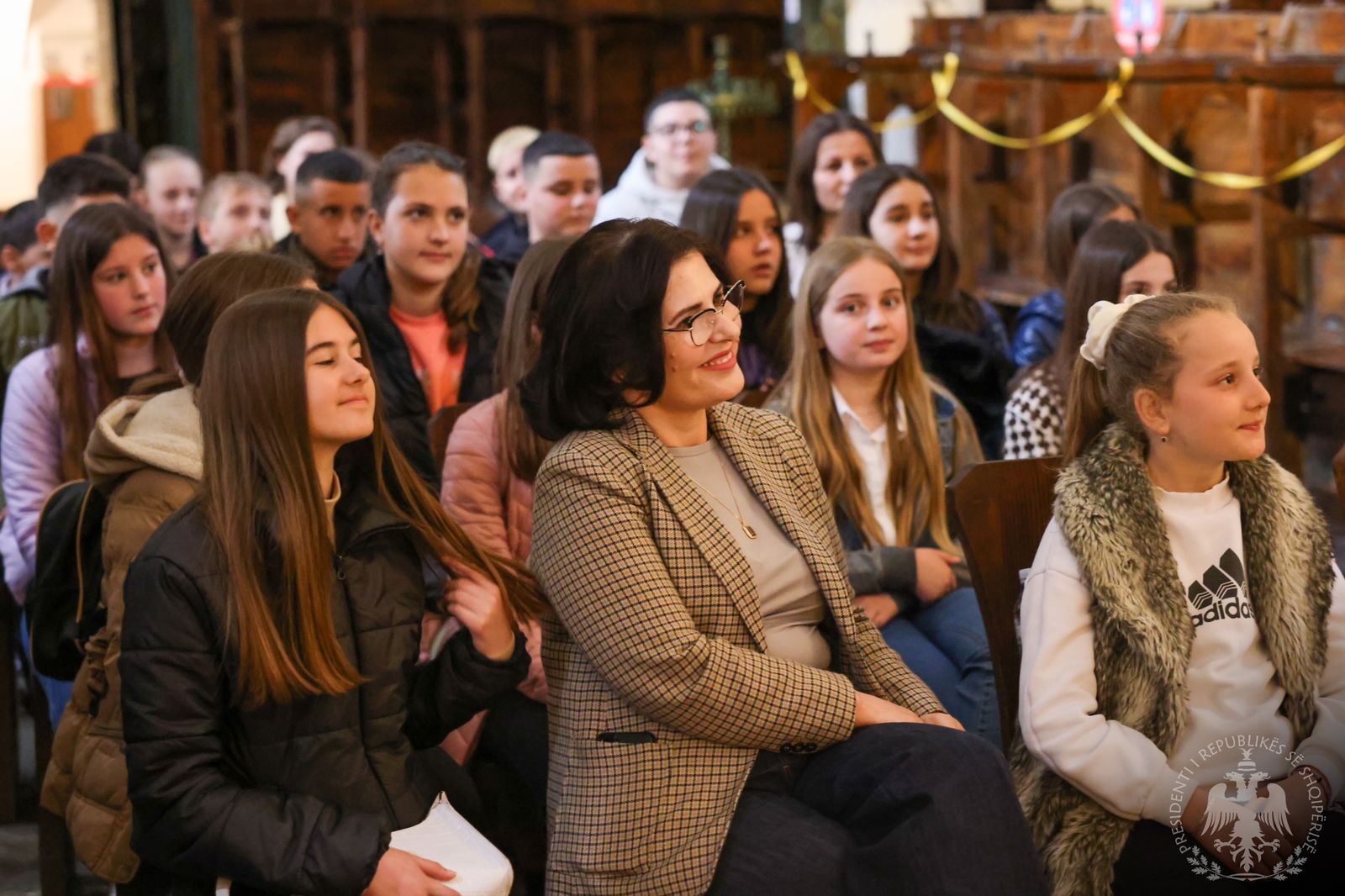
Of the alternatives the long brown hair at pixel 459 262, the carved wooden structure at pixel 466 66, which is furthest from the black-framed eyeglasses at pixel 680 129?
the carved wooden structure at pixel 466 66

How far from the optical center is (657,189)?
519cm

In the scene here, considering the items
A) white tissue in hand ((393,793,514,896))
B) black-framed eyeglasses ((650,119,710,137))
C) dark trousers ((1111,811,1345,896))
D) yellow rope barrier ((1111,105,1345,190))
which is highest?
black-framed eyeglasses ((650,119,710,137))

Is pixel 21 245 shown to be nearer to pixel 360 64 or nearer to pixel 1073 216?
pixel 1073 216

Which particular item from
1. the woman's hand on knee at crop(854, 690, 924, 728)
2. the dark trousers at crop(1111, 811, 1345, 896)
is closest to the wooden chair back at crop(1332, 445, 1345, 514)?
the dark trousers at crop(1111, 811, 1345, 896)

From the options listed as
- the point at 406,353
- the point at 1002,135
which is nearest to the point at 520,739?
the point at 406,353

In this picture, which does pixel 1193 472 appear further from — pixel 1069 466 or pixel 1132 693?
pixel 1132 693

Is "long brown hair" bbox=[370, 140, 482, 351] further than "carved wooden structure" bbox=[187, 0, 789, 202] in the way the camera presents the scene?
No

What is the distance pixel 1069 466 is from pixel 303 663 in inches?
43.5

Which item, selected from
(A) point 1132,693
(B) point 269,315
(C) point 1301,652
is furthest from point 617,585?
(C) point 1301,652

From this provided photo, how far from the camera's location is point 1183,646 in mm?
2197

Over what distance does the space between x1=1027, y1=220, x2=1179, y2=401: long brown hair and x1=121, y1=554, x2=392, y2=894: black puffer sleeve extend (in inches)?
75.7

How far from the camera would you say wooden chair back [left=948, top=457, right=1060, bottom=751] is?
248 cm

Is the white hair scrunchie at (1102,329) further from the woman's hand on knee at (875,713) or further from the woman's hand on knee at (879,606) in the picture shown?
the woman's hand on knee at (879,606)

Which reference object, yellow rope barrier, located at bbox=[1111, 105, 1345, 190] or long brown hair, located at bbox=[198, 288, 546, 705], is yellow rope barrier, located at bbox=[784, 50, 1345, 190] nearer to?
yellow rope barrier, located at bbox=[1111, 105, 1345, 190]
